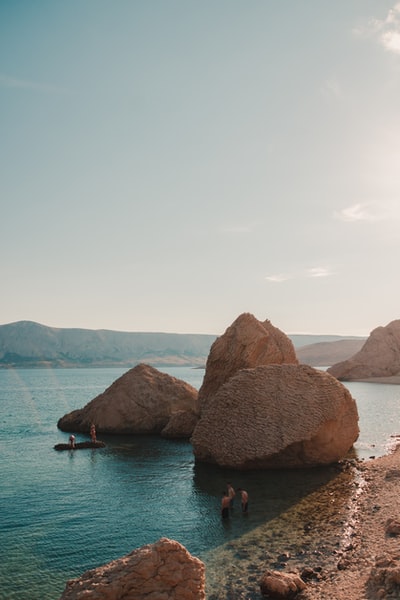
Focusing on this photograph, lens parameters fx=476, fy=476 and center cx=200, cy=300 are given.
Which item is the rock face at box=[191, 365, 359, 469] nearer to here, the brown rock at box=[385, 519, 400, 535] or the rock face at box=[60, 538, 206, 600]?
the brown rock at box=[385, 519, 400, 535]

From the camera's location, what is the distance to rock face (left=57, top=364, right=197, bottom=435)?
1873 inches

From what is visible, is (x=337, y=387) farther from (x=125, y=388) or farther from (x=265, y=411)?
(x=125, y=388)

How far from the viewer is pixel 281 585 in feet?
46.6

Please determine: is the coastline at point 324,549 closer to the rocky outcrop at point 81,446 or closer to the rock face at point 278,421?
the rock face at point 278,421

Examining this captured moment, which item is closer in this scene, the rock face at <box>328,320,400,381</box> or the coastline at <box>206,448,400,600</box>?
the coastline at <box>206,448,400,600</box>

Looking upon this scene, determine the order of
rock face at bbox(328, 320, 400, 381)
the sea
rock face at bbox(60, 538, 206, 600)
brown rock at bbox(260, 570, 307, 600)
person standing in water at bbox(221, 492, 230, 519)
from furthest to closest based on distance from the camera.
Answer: rock face at bbox(328, 320, 400, 381) → person standing in water at bbox(221, 492, 230, 519) → the sea → brown rock at bbox(260, 570, 307, 600) → rock face at bbox(60, 538, 206, 600)

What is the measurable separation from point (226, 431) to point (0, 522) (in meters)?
14.6

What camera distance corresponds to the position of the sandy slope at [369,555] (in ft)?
Answer: 43.6

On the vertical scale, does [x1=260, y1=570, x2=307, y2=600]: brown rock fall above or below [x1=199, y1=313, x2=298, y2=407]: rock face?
below

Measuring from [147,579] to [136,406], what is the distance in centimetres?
3763

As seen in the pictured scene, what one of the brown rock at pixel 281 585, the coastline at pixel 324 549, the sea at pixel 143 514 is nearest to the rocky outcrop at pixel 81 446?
the sea at pixel 143 514

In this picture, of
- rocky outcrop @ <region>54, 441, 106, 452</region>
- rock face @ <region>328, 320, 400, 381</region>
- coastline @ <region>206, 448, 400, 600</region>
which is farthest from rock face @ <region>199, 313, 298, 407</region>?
rock face @ <region>328, 320, 400, 381</region>

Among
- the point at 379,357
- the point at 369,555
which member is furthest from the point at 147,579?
the point at 379,357

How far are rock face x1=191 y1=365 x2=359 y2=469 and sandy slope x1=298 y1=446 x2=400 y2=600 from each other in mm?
4144
